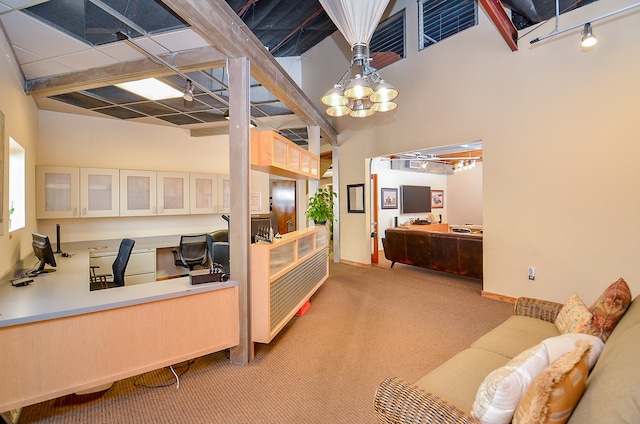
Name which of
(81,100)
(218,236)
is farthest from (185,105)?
(218,236)

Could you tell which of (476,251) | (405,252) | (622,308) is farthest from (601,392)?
(405,252)

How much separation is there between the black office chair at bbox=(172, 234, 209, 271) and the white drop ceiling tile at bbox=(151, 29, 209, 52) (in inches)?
113

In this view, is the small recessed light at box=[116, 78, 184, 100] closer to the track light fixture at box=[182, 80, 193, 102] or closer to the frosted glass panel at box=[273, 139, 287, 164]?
the track light fixture at box=[182, 80, 193, 102]

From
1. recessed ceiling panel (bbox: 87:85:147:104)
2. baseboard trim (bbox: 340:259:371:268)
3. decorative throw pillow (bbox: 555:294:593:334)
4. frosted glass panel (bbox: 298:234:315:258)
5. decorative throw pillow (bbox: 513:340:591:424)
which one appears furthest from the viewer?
baseboard trim (bbox: 340:259:371:268)

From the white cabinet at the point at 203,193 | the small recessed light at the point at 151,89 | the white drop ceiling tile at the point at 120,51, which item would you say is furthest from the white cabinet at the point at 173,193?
the white drop ceiling tile at the point at 120,51

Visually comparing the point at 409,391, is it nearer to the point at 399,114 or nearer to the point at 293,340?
the point at 293,340

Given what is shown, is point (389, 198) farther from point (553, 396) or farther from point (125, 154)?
point (553, 396)

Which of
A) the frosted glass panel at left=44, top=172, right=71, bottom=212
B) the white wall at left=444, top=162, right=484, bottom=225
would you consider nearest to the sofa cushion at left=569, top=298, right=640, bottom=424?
the frosted glass panel at left=44, top=172, right=71, bottom=212

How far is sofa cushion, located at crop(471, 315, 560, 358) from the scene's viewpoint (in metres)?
1.84

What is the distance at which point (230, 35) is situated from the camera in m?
2.45

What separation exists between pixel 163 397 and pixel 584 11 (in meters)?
5.66

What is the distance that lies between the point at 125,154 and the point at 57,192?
3.94 ft

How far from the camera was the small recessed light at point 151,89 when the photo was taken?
371 centimetres

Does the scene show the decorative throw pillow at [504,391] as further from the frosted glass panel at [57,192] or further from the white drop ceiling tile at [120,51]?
the frosted glass panel at [57,192]
